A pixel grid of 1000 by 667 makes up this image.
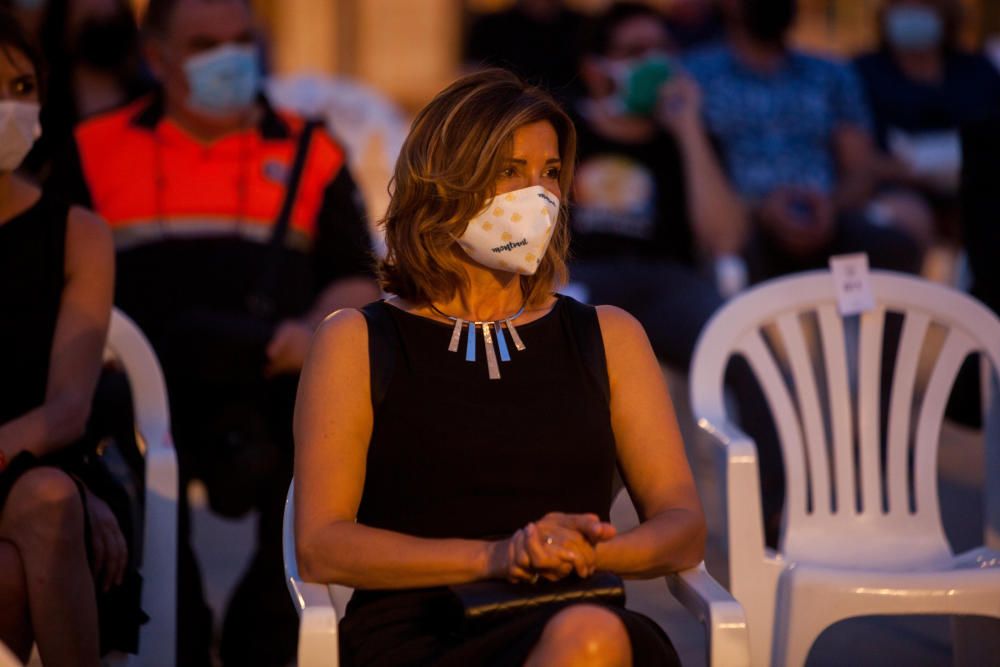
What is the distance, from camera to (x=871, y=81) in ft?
23.2

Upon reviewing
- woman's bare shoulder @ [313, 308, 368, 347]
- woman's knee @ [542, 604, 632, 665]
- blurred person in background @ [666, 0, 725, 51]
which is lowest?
blurred person in background @ [666, 0, 725, 51]

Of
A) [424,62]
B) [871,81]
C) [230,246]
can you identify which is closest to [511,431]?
[230,246]

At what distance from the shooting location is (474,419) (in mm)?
2732

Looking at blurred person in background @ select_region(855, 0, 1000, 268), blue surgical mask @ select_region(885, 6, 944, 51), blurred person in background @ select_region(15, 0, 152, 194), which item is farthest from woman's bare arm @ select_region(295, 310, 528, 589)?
blue surgical mask @ select_region(885, 6, 944, 51)

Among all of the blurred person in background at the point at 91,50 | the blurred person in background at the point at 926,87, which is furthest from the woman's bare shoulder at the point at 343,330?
the blurred person in background at the point at 926,87

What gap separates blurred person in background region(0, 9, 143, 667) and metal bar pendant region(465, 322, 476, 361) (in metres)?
0.85

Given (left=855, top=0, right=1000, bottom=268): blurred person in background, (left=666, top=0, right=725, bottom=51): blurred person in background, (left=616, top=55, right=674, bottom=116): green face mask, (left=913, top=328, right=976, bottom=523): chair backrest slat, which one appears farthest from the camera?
(left=666, top=0, right=725, bottom=51): blurred person in background

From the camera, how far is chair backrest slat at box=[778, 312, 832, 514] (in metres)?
3.79

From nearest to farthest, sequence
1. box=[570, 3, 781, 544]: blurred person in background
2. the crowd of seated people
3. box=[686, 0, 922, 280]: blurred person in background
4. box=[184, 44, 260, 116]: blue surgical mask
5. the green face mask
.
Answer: the crowd of seated people → box=[184, 44, 260, 116]: blue surgical mask → box=[570, 3, 781, 544]: blurred person in background → the green face mask → box=[686, 0, 922, 280]: blurred person in background

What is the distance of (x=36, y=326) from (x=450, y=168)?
1.12 metres

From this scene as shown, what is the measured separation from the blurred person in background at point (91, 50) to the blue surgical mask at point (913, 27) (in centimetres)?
364

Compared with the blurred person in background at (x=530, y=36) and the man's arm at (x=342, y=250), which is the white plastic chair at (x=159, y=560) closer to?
the man's arm at (x=342, y=250)

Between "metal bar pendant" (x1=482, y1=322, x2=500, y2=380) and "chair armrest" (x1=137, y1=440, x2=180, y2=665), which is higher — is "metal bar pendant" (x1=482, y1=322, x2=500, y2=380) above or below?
above

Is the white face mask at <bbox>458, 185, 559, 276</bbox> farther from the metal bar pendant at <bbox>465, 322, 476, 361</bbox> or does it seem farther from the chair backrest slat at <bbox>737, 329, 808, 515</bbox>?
the chair backrest slat at <bbox>737, 329, 808, 515</bbox>
